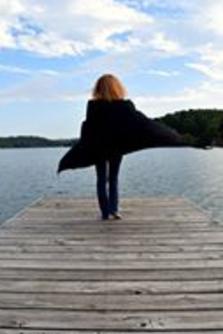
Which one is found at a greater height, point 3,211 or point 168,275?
point 168,275

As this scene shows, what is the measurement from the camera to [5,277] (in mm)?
5000

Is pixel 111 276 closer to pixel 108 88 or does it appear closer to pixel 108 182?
pixel 108 88

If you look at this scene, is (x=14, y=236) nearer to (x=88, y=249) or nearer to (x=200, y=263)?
(x=88, y=249)

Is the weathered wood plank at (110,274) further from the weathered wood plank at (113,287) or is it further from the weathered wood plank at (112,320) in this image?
the weathered wood plank at (112,320)

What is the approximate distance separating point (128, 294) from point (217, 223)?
3671 mm

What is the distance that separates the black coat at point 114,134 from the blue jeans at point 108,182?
18 centimetres

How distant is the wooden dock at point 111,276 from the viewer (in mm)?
3914

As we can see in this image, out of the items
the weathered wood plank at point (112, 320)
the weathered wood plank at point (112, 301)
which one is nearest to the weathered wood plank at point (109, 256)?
the weathered wood plank at point (112, 301)

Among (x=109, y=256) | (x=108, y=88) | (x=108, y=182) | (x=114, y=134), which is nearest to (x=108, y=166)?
(x=108, y=182)

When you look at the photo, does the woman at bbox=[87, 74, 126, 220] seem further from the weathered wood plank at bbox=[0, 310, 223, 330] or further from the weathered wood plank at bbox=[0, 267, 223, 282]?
the weathered wood plank at bbox=[0, 310, 223, 330]

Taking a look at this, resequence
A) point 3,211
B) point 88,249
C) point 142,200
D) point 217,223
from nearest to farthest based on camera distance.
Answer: point 88,249 < point 217,223 < point 142,200 < point 3,211

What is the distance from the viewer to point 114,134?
7711mm

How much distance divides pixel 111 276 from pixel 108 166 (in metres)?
3.32

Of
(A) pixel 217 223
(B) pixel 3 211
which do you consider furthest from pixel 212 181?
(A) pixel 217 223
